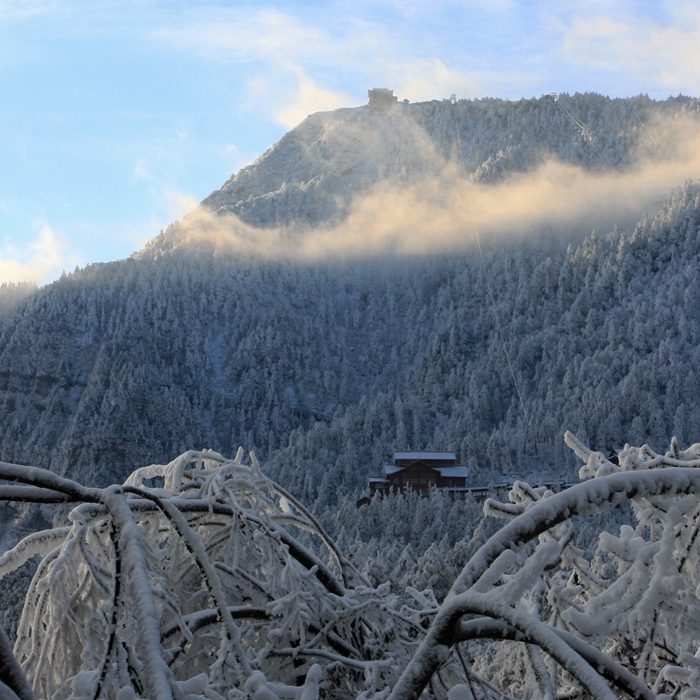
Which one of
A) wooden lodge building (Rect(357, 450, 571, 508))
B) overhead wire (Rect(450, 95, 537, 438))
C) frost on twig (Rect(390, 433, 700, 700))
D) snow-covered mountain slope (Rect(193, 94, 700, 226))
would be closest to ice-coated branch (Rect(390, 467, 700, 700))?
frost on twig (Rect(390, 433, 700, 700))

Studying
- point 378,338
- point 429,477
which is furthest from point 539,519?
point 378,338

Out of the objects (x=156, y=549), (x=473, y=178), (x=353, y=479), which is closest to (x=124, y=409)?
(x=353, y=479)

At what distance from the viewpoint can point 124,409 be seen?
82562 mm

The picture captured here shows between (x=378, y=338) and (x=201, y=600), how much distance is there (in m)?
105

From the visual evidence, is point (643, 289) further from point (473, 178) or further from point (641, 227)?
point (473, 178)

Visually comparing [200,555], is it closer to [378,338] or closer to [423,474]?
[423,474]

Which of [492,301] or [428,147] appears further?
[428,147]

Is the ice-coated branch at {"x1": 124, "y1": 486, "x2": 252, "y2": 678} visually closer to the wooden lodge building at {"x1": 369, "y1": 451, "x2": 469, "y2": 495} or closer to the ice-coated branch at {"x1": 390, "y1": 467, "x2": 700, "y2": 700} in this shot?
the ice-coated branch at {"x1": 390, "y1": 467, "x2": 700, "y2": 700}

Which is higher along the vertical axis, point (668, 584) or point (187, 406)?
point (668, 584)

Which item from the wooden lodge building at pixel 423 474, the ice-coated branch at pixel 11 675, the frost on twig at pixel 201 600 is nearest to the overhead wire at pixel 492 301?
the wooden lodge building at pixel 423 474

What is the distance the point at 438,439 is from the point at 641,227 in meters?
31.6

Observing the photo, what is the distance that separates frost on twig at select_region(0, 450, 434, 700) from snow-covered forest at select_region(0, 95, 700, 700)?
3619cm

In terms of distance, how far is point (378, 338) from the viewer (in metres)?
108

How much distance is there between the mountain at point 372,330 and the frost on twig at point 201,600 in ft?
176
